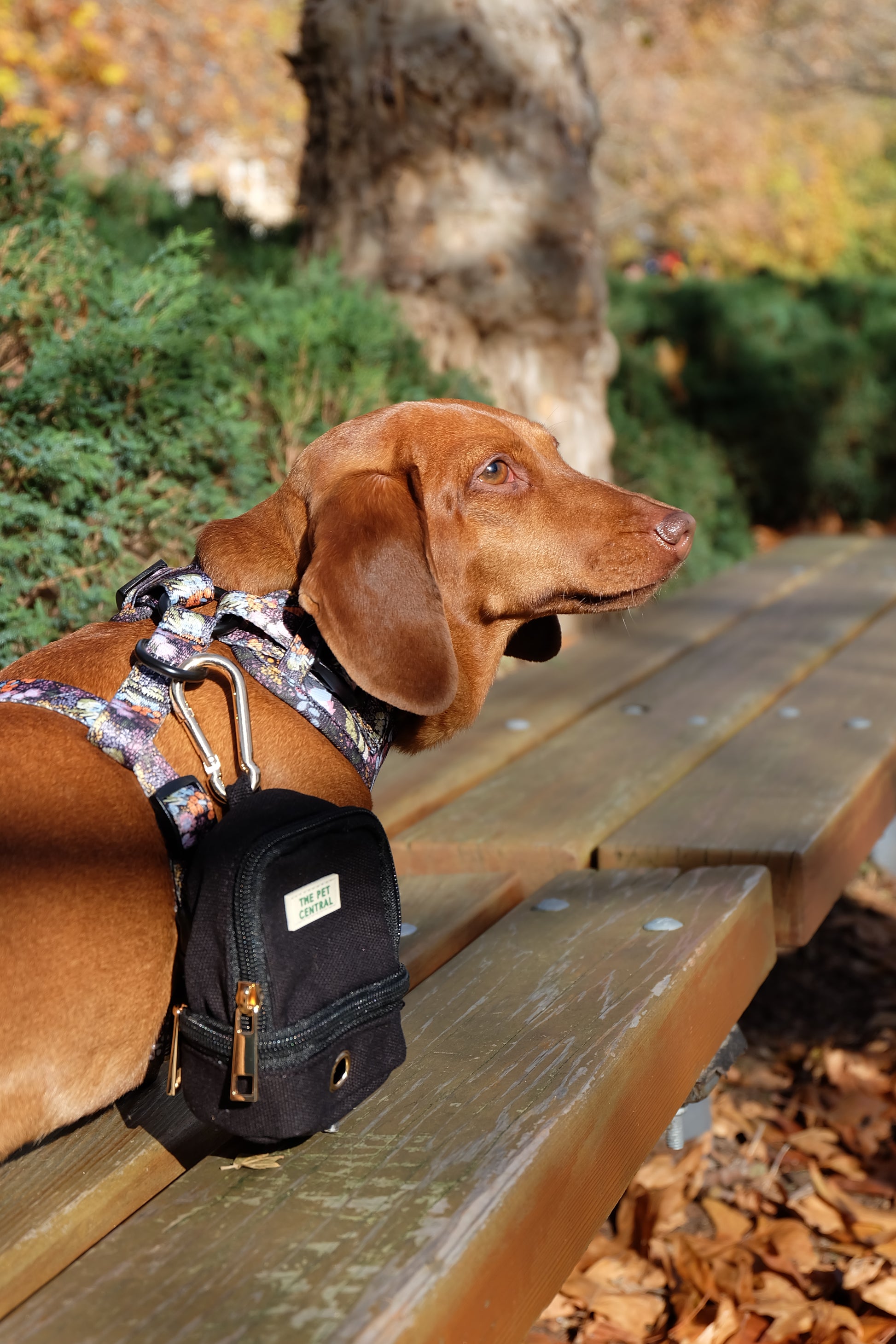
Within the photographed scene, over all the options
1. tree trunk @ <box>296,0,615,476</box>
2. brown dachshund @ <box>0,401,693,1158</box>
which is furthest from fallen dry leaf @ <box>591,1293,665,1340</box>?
tree trunk @ <box>296,0,615,476</box>

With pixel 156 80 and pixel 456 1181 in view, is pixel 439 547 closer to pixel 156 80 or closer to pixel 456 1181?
pixel 456 1181

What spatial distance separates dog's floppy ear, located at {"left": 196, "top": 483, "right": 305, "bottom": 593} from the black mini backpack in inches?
20.1

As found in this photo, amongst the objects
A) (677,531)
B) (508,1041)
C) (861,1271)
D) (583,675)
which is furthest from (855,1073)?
(508,1041)

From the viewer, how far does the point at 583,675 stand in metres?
4.11

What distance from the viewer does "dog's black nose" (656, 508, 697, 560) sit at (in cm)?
228

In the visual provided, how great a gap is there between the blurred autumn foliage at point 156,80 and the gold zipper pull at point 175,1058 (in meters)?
11.1

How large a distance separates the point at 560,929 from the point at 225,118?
15.6m

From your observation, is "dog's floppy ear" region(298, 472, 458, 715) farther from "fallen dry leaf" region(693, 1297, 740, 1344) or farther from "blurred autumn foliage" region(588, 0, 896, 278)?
"blurred autumn foliage" region(588, 0, 896, 278)

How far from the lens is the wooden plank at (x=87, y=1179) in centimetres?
137

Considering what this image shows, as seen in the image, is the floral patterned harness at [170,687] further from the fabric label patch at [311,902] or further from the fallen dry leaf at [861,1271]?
the fallen dry leaf at [861,1271]

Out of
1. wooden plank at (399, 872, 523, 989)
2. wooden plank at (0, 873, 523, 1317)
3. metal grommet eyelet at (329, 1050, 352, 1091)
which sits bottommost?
wooden plank at (399, 872, 523, 989)

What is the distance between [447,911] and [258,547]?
80cm

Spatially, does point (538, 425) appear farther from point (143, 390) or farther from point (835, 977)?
point (835, 977)

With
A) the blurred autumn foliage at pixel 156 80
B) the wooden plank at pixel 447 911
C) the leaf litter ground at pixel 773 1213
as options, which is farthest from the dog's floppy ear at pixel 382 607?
the blurred autumn foliage at pixel 156 80
